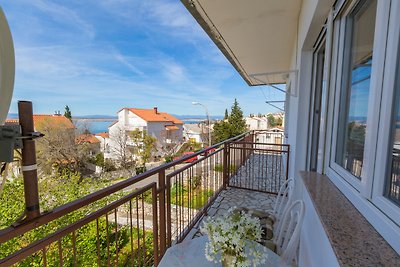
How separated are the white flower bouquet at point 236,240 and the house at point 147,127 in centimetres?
2278

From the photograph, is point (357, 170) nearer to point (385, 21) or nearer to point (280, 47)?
point (385, 21)

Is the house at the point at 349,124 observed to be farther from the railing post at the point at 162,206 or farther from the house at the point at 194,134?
the house at the point at 194,134

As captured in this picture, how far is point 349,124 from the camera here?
1247mm

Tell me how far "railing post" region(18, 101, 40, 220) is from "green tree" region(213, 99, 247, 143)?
2171 cm

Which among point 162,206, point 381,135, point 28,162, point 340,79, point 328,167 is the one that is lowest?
point 162,206

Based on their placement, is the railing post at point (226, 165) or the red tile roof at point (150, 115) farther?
the red tile roof at point (150, 115)

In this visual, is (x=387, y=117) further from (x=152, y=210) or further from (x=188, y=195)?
(x=188, y=195)

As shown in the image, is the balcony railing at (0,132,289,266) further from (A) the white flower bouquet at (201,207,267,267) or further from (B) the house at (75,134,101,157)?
(B) the house at (75,134,101,157)

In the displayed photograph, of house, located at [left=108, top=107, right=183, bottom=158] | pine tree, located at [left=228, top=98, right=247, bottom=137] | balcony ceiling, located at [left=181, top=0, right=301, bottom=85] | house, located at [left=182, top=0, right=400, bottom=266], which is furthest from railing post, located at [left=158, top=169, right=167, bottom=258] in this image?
house, located at [left=108, top=107, right=183, bottom=158]

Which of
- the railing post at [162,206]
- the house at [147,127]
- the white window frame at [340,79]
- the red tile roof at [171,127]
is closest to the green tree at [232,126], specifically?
the house at [147,127]

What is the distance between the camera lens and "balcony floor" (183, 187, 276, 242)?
2908mm

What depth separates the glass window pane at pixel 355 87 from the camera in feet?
3.29

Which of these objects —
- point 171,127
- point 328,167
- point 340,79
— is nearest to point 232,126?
point 171,127

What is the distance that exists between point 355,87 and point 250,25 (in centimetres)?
252
